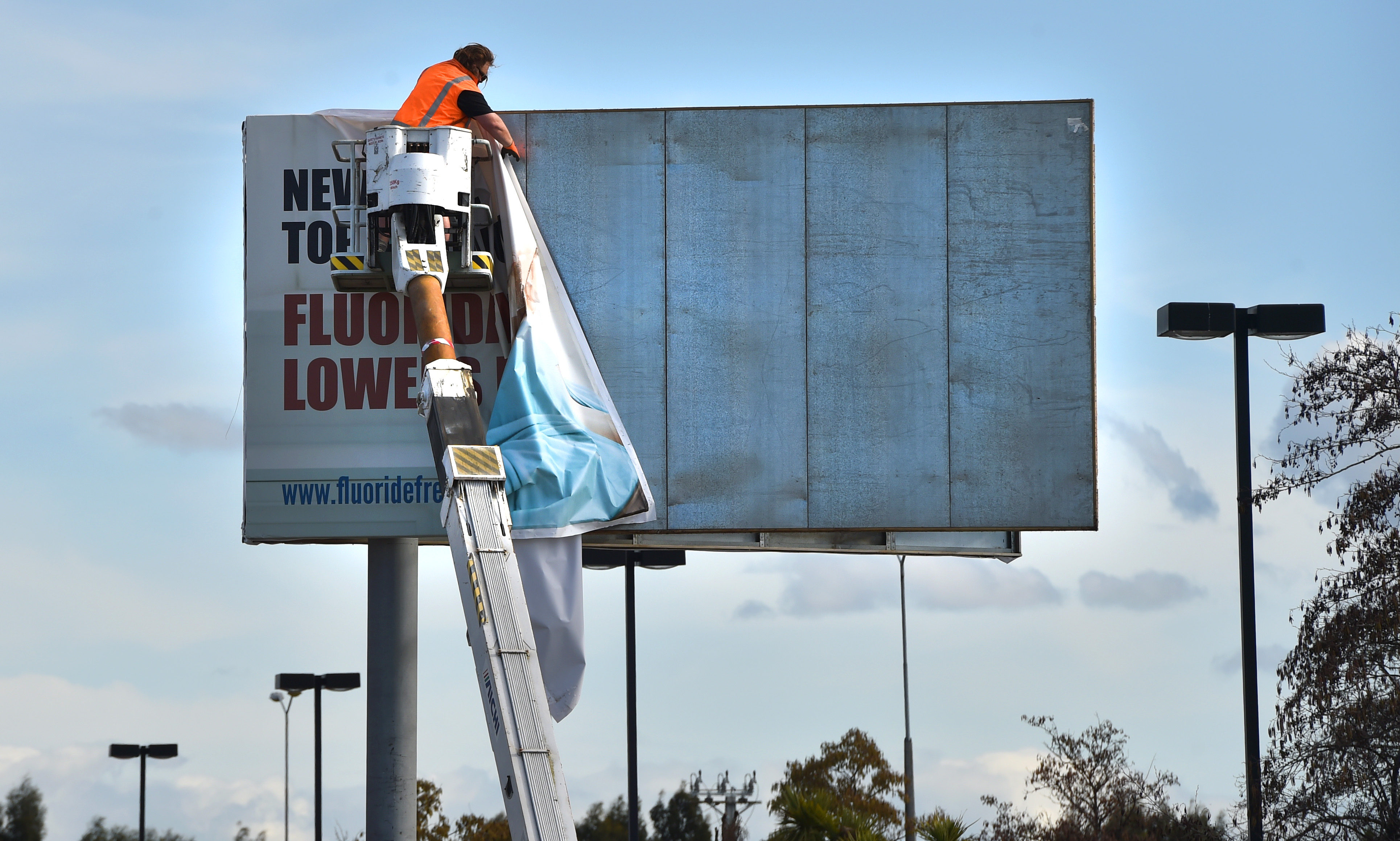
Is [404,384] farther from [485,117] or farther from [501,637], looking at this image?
[501,637]

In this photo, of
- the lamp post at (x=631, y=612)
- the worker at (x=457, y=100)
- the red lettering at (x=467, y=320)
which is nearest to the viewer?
the worker at (x=457, y=100)

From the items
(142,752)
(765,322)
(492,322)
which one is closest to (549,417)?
(492,322)

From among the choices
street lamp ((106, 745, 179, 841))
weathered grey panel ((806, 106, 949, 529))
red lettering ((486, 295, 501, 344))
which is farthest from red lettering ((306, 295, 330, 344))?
street lamp ((106, 745, 179, 841))

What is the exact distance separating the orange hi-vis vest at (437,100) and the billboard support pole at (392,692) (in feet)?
19.0

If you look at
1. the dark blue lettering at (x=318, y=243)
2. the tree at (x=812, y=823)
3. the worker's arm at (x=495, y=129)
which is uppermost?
the worker's arm at (x=495, y=129)

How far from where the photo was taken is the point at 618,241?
2253cm

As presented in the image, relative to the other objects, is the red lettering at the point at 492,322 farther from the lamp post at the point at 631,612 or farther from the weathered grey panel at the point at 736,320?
the lamp post at the point at 631,612

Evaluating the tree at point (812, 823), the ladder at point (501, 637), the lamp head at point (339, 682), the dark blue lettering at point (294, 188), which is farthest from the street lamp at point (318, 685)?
the ladder at point (501, 637)

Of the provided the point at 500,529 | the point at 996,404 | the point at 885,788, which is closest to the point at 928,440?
the point at 996,404

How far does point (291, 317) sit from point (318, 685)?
1735 cm

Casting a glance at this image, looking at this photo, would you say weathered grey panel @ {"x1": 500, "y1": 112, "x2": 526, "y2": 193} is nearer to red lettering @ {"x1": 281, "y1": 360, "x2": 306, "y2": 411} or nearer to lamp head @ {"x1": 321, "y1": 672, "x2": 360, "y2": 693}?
red lettering @ {"x1": 281, "y1": 360, "x2": 306, "y2": 411}

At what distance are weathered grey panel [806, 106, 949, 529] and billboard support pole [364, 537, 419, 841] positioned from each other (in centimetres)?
593

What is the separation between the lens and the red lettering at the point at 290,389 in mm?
22609

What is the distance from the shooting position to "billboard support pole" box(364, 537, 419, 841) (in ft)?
73.4
